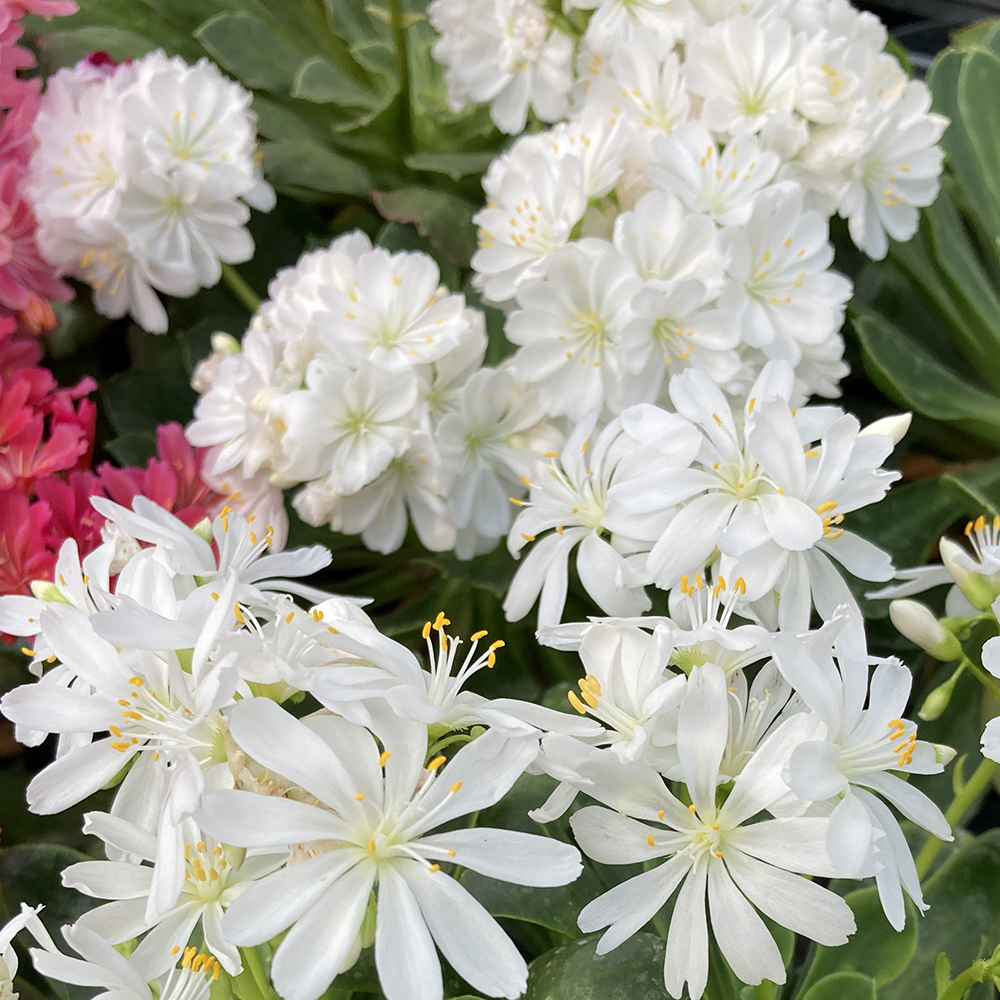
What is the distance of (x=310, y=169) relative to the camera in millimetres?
979

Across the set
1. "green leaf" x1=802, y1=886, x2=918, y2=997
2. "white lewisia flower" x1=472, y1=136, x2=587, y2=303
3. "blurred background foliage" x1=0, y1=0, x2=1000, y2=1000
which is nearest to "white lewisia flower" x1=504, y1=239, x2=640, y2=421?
"white lewisia flower" x1=472, y1=136, x2=587, y2=303

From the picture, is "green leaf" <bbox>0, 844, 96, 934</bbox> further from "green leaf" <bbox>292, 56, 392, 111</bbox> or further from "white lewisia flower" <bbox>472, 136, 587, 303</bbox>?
"green leaf" <bbox>292, 56, 392, 111</bbox>

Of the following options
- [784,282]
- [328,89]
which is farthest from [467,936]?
[328,89]

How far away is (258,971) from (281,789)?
3.1 inches

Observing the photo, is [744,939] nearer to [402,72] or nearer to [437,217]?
[437,217]

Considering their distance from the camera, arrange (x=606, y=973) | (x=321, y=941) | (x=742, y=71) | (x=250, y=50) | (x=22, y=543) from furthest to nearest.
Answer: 1. (x=250, y=50)
2. (x=742, y=71)
3. (x=22, y=543)
4. (x=606, y=973)
5. (x=321, y=941)

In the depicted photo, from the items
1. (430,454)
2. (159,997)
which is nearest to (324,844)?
(159,997)

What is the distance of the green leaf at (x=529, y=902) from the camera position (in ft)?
1.65

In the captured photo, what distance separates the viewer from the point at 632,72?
797 millimetres

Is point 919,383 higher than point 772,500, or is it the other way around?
point 772,500

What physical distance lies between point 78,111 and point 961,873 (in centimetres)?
94

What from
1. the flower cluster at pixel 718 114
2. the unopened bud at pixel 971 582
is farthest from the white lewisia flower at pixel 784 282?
the unopened bud at pixel 971 582

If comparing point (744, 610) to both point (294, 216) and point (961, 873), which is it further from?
point (294, 216)

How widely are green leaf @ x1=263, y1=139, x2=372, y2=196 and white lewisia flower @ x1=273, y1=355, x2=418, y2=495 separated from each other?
359 millimetres
